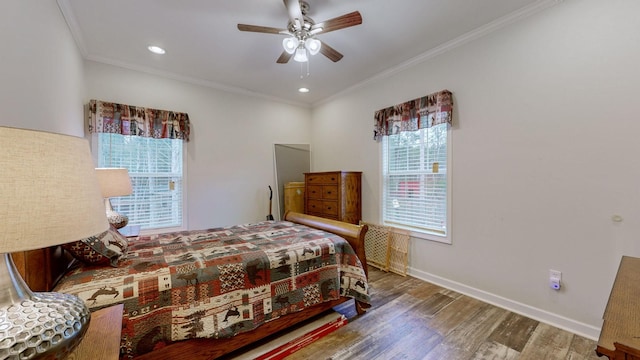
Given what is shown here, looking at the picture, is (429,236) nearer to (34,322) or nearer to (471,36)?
(471,36)

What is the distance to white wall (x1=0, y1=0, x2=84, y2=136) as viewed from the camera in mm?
1297

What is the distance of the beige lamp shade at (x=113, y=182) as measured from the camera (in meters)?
2.08

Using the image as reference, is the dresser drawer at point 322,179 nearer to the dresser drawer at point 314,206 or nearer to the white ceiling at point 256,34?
the dresser drawer at point 314,206

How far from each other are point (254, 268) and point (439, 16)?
8.68 ft

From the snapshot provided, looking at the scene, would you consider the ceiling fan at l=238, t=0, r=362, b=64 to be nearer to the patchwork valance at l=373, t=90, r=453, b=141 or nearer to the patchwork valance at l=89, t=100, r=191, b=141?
the patchwork valance at l=373, t=90, r=453, b=141

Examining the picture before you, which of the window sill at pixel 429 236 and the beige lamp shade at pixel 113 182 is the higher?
the beige lamp shade at pixel 113 182

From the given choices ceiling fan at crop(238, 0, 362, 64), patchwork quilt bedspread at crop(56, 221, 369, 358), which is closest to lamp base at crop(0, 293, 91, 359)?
patchwork quilt bedspread at crop(56, 221, 369, 358)

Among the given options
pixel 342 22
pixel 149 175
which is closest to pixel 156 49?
pixel 149 175

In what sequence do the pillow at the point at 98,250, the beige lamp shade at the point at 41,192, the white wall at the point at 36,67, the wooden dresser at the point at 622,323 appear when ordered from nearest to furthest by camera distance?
the beige lamp shade at the point at 41,192 < the wooden dresser at the point at 622,323 < the white wall at the point at 36,67 < the pillow at the point at 98,250

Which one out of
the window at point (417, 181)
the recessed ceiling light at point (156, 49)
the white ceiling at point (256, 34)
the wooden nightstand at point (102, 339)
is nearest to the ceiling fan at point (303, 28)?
the white ceiling at point (256, 34)

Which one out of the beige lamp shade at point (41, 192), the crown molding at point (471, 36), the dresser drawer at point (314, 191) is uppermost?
the crown molding at point (471, 36)

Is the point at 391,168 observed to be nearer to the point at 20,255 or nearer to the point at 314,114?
the point at 314,114

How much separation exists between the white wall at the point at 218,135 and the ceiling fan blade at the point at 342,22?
2.33m

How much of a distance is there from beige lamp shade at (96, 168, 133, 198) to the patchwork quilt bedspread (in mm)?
450
